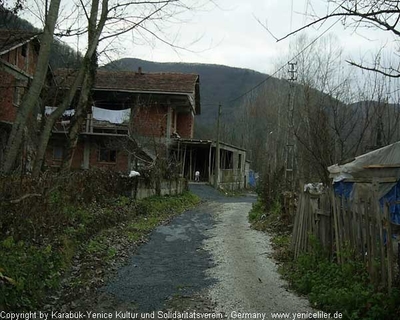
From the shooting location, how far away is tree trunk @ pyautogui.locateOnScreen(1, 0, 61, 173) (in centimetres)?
1106

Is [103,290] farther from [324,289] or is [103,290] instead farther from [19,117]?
[19,117]

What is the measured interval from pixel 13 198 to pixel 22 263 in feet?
6.01

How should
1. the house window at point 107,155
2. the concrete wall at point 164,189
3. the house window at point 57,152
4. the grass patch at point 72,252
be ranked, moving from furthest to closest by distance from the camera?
the house window at point 57,152, the house window at point 107,155, the concrete wall at point 164,189, the grass patch at point 72,252

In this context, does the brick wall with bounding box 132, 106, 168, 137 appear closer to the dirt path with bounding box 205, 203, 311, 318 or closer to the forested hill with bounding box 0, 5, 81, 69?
the forested hill with bounding box 0, 5, 81, 69

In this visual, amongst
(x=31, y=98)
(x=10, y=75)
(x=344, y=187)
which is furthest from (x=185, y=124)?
(x=31, y=98)

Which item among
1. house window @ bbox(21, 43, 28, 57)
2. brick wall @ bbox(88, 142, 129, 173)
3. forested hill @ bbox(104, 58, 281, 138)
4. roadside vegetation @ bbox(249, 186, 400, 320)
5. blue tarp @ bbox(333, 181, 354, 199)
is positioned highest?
forested hill @ bbox(104, 58, 281, 138)

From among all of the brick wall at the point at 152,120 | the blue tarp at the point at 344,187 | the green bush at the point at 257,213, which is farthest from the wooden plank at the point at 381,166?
the brick wall at the point at 152,120

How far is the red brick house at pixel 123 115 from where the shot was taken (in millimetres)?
29266

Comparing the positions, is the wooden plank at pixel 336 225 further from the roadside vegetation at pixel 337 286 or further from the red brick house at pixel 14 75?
the red brick house at pixel 14 75

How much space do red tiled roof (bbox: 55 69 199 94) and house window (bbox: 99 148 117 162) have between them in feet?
13.9

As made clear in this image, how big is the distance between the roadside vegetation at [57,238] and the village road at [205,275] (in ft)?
1.98

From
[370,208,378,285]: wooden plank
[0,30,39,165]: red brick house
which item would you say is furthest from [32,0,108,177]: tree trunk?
[0,30,39,165]: red brick house

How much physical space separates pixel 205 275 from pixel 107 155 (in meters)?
24.0

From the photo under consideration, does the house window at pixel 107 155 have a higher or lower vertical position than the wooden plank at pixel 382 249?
higher
